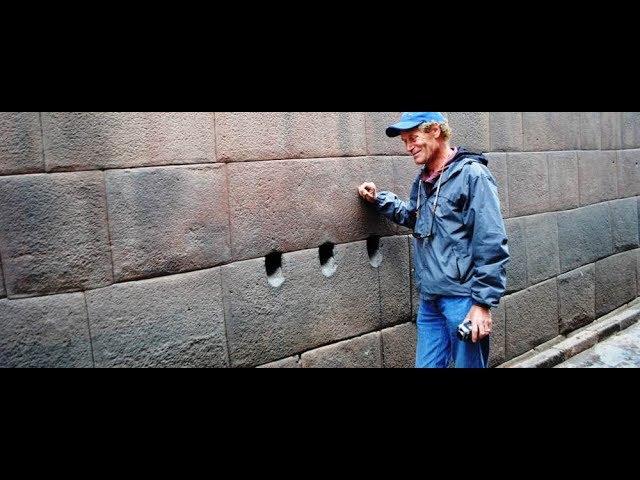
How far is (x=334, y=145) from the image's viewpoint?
10.7 ft

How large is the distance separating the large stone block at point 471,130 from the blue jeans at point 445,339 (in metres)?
1.61

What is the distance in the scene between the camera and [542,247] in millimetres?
4793

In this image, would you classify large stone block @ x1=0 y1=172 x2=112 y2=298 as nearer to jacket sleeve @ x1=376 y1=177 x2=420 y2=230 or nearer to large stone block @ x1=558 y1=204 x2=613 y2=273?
jacket sleeve @ x1=376 y1=177 x2=420 y2=230

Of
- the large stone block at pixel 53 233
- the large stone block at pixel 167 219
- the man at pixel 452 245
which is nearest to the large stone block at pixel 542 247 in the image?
the man at pixel 452 245

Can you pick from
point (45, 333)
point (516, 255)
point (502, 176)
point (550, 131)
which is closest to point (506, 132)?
point (502, 176)

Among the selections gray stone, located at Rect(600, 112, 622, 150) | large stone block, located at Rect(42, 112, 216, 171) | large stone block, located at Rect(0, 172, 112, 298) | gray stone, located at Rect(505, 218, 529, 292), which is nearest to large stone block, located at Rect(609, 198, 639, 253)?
gray stone, located at Rect(600, 112, 622, 150)

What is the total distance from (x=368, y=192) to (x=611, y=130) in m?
Result: 3.98

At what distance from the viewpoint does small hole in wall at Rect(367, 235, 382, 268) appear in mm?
3502

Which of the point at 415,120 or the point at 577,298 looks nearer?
the point at 415,120

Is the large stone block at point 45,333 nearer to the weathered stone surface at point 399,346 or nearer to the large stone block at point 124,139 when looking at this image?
the large stone block at point 124,139

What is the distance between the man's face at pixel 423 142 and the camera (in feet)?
9.28

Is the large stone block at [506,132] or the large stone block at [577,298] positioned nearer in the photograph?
the large stone block at [506,132]

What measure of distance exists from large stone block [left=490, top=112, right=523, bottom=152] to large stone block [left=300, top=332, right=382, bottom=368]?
6.71ft

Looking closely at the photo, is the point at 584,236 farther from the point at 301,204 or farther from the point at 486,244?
the point at 301,204
